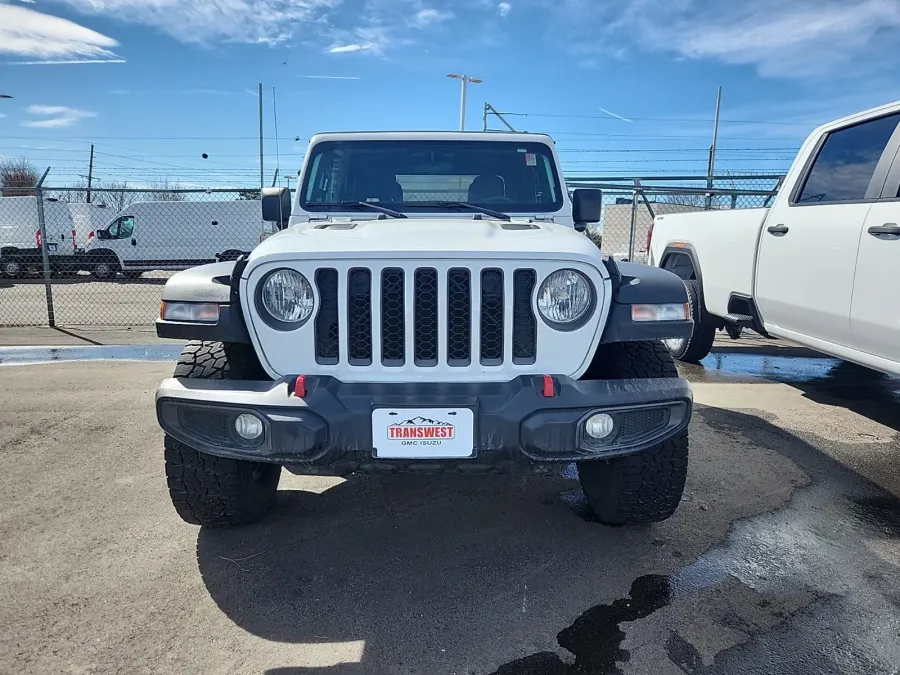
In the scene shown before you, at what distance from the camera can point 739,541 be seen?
2.87 meters

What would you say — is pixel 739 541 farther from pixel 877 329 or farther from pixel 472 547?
pixel 877 329

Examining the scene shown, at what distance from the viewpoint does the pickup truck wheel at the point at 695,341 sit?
5.68 m

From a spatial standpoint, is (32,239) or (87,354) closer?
(87,354)

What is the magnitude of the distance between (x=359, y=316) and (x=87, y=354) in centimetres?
561

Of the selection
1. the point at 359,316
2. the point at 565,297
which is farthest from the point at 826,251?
the point at 359,316

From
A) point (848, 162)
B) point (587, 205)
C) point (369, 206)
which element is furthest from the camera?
point (848, 162)

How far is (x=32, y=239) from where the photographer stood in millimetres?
18016

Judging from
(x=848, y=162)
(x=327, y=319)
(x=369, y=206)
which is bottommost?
(x=327, y=319)

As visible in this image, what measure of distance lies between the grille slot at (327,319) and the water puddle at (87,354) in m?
4.69

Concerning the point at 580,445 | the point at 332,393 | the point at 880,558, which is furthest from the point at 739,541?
the point at 332,393

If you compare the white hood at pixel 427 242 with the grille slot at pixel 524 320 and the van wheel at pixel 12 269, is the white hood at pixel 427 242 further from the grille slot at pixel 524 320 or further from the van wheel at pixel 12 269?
the van wheel at pixel 12 269

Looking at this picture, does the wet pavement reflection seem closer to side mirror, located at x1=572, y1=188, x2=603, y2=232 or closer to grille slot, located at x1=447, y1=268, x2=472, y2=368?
side mirror, located at x1=572, y1=188, x2=603, y2=232

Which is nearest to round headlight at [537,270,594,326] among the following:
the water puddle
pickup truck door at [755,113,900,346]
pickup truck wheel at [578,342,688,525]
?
pickup truck wheel at [578,342,688,525]

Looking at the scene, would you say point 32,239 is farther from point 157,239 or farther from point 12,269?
point 157,239
